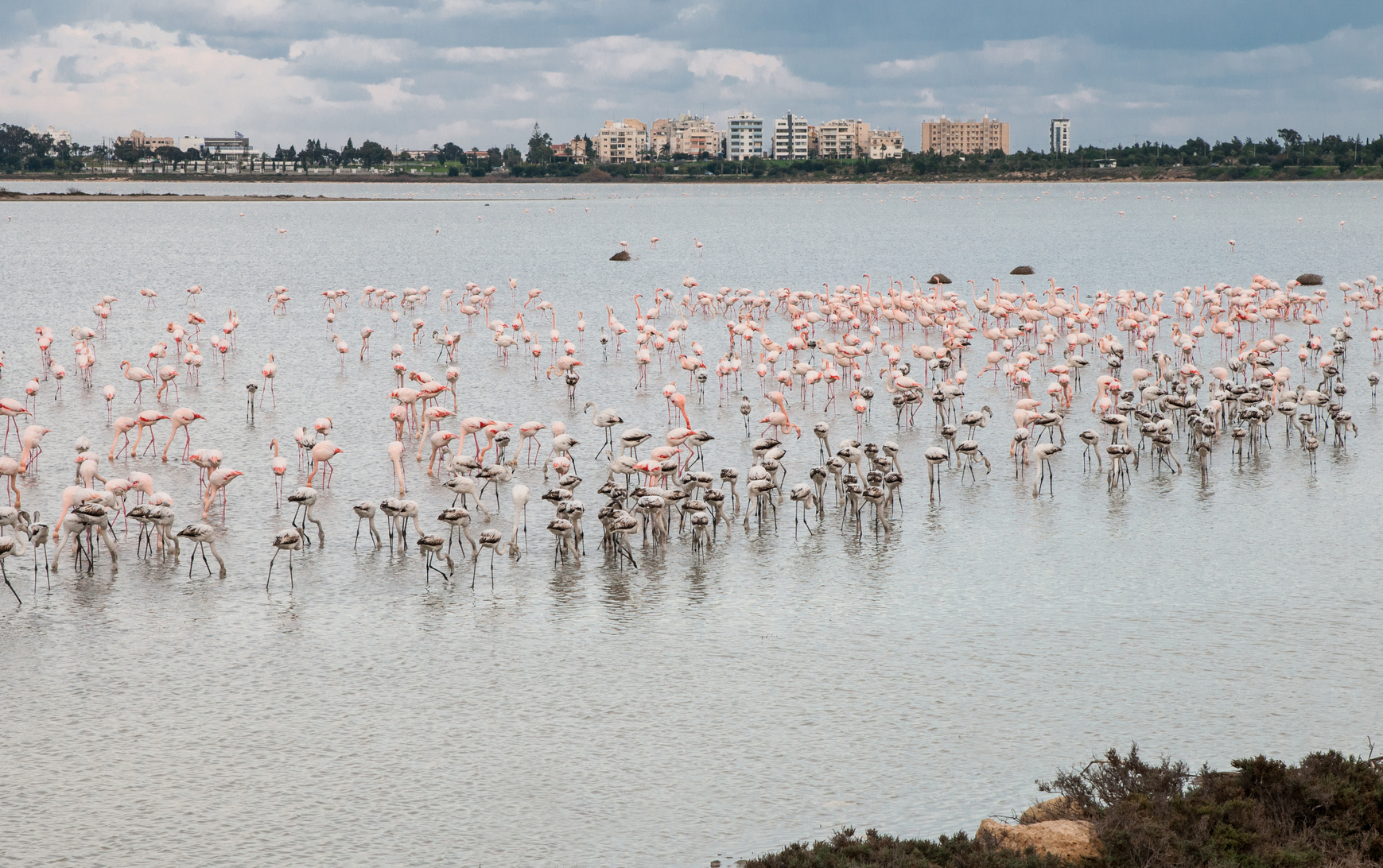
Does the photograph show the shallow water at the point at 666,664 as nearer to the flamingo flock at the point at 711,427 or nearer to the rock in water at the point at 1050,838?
the flamingo flock at the point at 711,427

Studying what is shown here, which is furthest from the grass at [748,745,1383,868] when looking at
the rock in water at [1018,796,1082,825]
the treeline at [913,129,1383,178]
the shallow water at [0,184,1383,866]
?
the treeline at [913,129,1383,178]

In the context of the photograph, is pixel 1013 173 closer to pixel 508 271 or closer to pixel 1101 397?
pixel 508 271

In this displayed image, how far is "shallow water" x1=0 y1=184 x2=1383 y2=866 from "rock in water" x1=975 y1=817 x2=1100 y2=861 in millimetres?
683

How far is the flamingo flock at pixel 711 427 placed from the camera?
43.6ft

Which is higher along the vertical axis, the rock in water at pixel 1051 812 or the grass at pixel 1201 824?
the grass at pixel 1201 824

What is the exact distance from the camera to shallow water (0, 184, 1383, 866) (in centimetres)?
793

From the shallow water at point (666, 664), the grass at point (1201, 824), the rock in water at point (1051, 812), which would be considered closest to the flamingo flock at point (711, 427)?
the shallow water at point (666, 664)

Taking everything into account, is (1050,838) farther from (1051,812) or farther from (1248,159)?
(1248,159)

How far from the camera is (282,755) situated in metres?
8.62

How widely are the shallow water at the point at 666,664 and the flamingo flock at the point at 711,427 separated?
0.28 meters

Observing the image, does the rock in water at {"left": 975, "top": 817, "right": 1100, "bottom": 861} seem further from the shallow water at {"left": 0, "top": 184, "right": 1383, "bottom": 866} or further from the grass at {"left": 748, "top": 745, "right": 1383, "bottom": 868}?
the shallow water at {"left": 0, "top": 184, "right": 1383, "bottom": 866}

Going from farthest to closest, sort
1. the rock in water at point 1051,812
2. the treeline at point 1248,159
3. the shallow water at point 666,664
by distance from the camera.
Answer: the treeline at point 1248,159, the shallow water at point 666,664, the rock in water at point 1051,812

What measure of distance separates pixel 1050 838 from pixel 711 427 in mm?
12665

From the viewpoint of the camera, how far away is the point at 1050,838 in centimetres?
697
